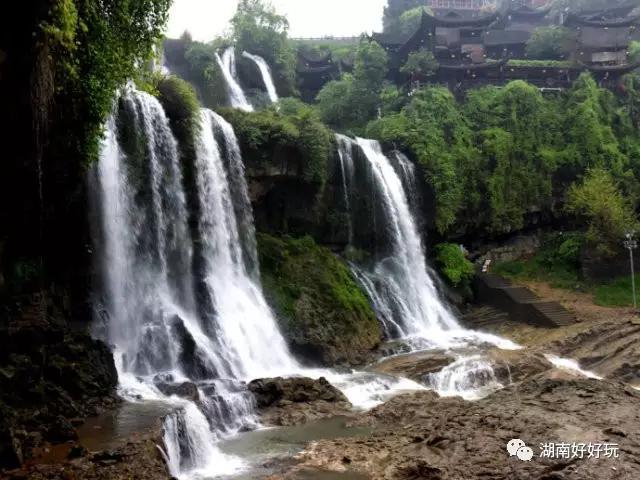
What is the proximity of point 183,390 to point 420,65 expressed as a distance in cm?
2972

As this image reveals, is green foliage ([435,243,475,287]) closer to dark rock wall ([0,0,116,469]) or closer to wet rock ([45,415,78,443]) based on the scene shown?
dark rock wall ([0,0,116,469])

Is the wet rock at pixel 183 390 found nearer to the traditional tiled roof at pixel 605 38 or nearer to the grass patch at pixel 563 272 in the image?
the grass patch at pixel 563 272

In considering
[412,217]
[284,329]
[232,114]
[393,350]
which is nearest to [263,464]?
[284,329]

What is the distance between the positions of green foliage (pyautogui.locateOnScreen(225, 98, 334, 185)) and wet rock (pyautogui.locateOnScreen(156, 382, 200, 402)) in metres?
11.0

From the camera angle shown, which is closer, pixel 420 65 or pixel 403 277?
pixel 403 277

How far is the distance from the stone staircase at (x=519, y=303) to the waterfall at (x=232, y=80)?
17.6m

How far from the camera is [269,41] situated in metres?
41.1

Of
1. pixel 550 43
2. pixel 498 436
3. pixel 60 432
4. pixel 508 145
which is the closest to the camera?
pixel 498 436

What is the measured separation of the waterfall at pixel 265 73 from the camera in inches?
1533

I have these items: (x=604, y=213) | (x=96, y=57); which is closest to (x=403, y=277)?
(x=604, y=213)

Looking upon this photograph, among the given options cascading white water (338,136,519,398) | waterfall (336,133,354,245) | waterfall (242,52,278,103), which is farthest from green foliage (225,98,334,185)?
waterfall (242,52,278,103)

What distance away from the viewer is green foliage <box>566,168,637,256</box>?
2630 cm

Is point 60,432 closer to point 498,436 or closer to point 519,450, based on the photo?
point 498,436

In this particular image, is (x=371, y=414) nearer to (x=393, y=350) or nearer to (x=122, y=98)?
(x=393, y=350)
